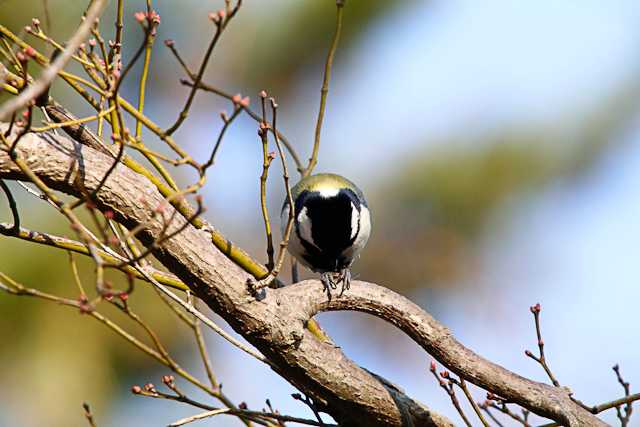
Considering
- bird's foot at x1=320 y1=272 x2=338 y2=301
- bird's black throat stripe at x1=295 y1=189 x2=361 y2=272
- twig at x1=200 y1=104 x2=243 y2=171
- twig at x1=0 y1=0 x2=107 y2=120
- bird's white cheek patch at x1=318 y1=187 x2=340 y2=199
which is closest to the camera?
twig at x1=0 y1=0 x2=107 y2=120

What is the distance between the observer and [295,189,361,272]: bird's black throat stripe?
304 centimetres

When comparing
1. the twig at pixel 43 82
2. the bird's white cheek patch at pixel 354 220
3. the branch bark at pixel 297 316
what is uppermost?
the bird's white cheek patch at pixel 354 220

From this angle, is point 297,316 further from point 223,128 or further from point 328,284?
point 223,128

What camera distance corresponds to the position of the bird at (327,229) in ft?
10.0

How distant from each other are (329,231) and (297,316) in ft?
2.78

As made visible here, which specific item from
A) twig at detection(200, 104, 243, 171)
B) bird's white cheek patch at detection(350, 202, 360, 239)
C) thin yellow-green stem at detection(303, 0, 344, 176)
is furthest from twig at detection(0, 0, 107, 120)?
bird's white cheek patch at detection(350, 202, 360, 239)

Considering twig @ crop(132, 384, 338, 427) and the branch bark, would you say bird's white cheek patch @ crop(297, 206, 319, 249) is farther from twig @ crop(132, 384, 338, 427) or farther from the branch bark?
twig @ crop(132, 384, 338, 427)

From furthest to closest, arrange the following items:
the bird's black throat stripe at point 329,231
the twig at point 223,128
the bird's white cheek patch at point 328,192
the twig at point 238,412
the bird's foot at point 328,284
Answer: the bird's white cheek patch at point 328,192, the bird's black throat stripe at point 329,231, the bird's foot at point 328,284, the twig at point 238,412, the twig at point 223,128

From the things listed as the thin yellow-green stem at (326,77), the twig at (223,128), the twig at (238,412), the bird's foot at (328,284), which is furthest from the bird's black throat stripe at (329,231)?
the twig at (223,128)

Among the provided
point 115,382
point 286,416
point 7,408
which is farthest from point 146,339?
point 286,416

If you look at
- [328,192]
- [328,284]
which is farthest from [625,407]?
[328,192]

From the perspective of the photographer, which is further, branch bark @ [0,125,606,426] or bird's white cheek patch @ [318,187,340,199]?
bird's white cheek patch @ [318,187,340,199]

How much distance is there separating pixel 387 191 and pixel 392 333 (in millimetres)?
1507

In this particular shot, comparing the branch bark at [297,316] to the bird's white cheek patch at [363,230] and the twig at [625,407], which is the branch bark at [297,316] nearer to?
the twig at [625,407]
